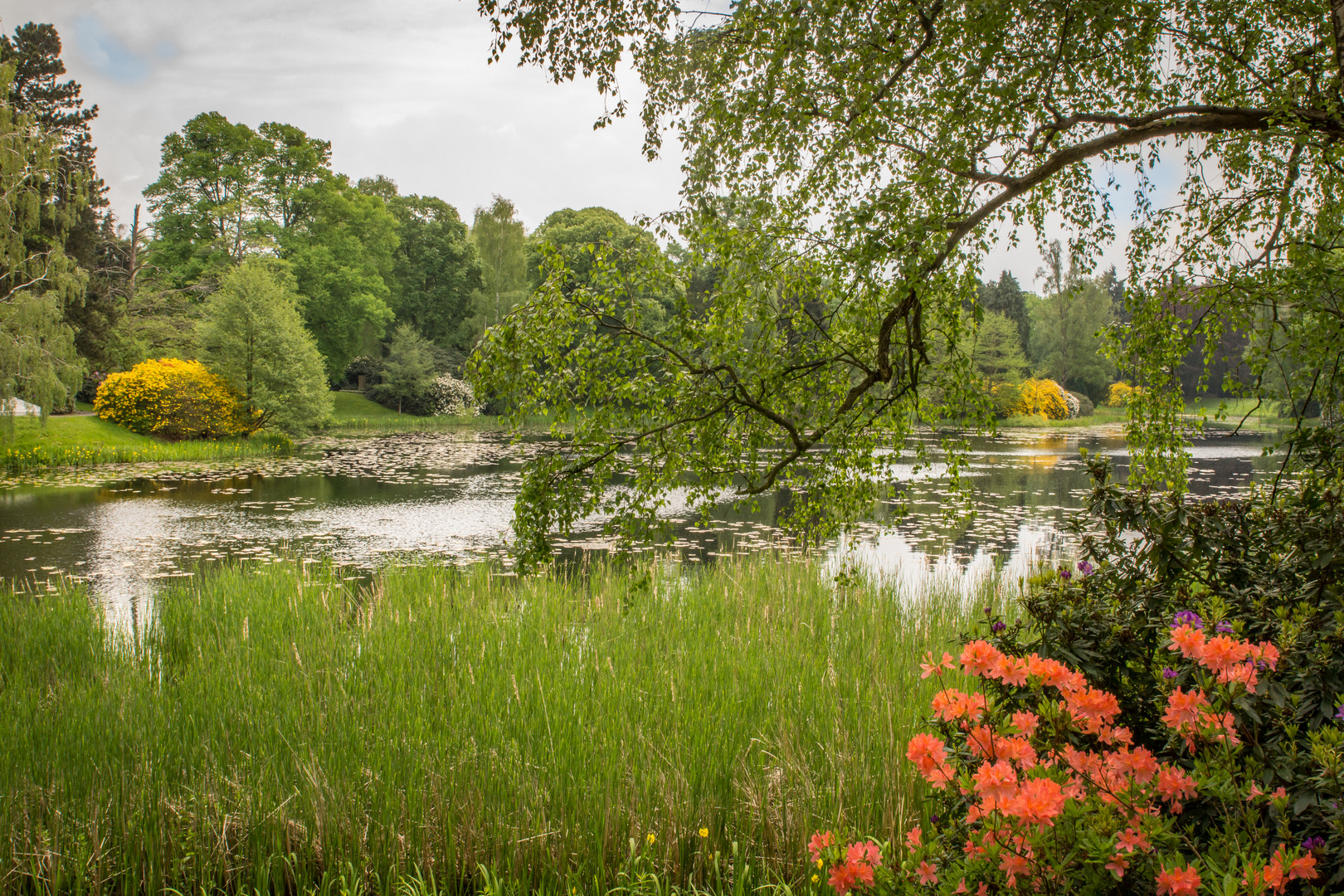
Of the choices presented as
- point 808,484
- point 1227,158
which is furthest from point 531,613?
point 1227,158

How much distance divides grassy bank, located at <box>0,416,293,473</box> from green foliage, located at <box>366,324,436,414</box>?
41.3 feet

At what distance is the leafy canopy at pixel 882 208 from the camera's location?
392cm

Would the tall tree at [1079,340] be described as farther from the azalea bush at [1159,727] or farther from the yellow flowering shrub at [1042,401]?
the azalea bush at [1159,727]

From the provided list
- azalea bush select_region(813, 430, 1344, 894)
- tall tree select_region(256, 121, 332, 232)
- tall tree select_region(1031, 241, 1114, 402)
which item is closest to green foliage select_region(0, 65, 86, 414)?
tall tree select_region(256, 121, 332, 232)

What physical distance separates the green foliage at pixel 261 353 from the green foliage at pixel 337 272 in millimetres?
9642

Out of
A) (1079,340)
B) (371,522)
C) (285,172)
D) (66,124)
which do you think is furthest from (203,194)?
(1079,340)

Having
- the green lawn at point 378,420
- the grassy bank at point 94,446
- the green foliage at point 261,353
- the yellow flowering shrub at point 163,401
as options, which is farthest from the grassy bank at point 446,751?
the green lawn at point 378,420

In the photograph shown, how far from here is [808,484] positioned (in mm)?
4617

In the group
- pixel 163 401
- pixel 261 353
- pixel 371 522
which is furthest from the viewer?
pixel 261 353

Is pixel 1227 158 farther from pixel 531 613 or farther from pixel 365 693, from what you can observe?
pixel 365 693

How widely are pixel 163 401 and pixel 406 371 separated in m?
14.8

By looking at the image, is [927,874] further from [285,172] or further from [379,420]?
[285,172]

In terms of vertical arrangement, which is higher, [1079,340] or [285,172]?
[285,172]

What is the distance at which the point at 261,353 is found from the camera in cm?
2553
